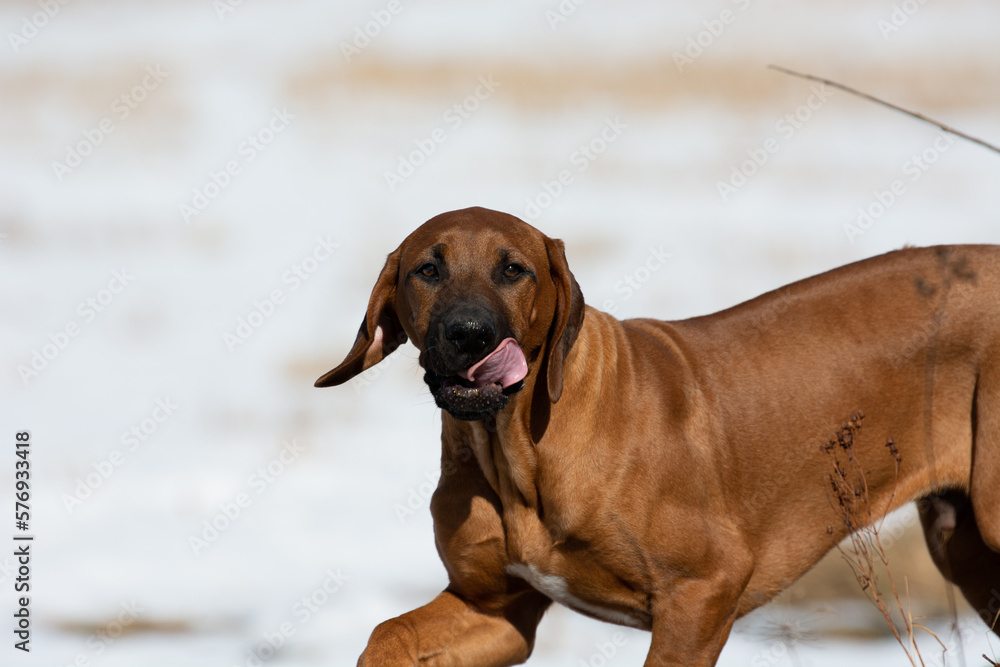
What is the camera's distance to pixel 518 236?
4.38 metres

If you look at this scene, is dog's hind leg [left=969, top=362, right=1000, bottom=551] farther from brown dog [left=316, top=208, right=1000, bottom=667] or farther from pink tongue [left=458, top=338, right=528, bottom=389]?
pink tongue [left=458, top=338, right=528, bottom=389]

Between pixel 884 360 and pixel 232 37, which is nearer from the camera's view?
pixel 884 360

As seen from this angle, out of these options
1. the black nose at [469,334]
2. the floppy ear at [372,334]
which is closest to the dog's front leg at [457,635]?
the floppy ear at [372,334]

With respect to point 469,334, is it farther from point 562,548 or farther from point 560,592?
point 560,592

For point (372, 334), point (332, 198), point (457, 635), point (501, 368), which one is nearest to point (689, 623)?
point (457, 635)

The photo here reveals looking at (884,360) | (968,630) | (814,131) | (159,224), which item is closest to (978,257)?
(884,360)

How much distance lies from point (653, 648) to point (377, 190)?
17.7 ft

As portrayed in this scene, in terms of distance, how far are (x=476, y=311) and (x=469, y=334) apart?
4.0 inches

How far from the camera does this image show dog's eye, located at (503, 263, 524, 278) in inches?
167

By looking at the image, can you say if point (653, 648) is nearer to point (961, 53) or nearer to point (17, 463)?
point (17, 463)

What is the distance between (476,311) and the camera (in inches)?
157

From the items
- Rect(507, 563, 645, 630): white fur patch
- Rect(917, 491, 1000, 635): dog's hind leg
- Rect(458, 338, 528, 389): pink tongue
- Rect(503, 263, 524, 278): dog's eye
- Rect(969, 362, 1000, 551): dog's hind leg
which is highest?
Rect(503, 263, 524, 278): dog's eye

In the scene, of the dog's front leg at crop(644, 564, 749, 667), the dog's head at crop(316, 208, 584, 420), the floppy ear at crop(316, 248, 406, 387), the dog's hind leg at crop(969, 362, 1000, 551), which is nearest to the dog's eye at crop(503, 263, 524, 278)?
the dog's head at crop(316, 208, 584, 420)

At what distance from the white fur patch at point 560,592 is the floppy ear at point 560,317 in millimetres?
687
